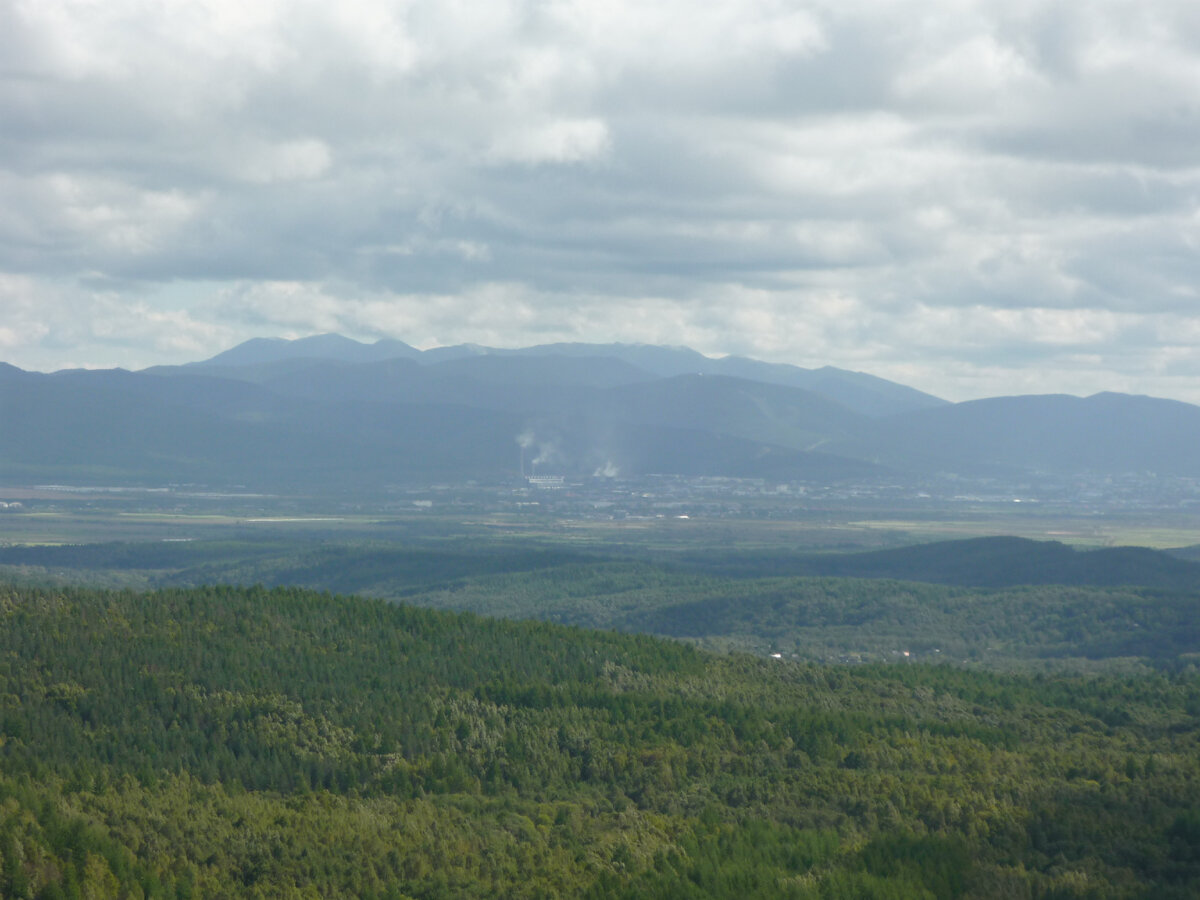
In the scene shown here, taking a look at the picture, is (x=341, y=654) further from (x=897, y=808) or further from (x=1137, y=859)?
(x=1137, y=859)

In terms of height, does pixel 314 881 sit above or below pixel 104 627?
below

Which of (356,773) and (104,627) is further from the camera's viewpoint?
(104,627)

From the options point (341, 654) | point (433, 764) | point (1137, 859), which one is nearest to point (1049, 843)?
point (1137, 859)

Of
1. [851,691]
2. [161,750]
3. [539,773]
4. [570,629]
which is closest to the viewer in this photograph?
[161,750]

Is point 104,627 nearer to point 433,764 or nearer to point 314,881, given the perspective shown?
point 433,764

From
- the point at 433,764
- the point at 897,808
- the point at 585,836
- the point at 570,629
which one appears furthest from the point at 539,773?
the point at 570,629

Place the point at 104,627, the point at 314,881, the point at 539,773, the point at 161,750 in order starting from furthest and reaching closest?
1. the point at 104,627
2. the point at 539,773
3. the point at 161,750
4. the point at 314,881
